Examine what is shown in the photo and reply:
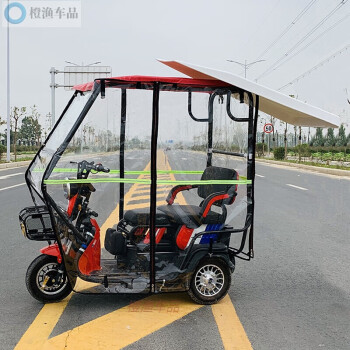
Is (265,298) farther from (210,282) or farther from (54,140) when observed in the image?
(54,140)

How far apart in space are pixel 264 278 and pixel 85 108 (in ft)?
8.40

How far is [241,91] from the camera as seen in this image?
432cm

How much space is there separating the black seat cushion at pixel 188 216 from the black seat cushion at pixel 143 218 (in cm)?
5

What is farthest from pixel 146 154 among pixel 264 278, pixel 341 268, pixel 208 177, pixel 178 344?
pixel 341 268

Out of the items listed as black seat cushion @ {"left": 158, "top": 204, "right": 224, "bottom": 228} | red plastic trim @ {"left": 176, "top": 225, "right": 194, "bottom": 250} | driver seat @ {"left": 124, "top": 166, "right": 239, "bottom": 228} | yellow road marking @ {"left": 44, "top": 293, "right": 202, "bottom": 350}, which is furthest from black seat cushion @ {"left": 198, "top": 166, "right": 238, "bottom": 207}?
yellow road marking @ {"left": 44, "top": 293, "right": 202, "bottom": 350}

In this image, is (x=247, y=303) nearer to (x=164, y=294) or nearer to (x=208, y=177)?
(x=164, y=294)

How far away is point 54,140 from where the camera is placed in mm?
4203

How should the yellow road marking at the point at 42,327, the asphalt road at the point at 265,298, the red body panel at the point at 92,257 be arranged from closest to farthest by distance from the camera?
1. the yellow road marking at the point at 42,327
2. the asphalt road at the point at 265,298
3. the red body panel at the point at 92,257

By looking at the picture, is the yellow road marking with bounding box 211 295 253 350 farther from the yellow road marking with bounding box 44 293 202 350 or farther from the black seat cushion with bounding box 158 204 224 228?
the black seat cushion with bounding box 158 204 224 228

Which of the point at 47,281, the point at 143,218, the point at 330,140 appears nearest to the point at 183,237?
the point at 143,218

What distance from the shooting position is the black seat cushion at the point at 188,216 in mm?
4379

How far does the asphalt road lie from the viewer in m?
3.63

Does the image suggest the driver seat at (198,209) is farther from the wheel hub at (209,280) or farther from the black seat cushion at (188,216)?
the wheel hub at (209,280)

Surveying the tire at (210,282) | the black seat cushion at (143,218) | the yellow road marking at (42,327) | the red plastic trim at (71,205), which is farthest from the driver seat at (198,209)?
the yellow road marking at (42,327)
